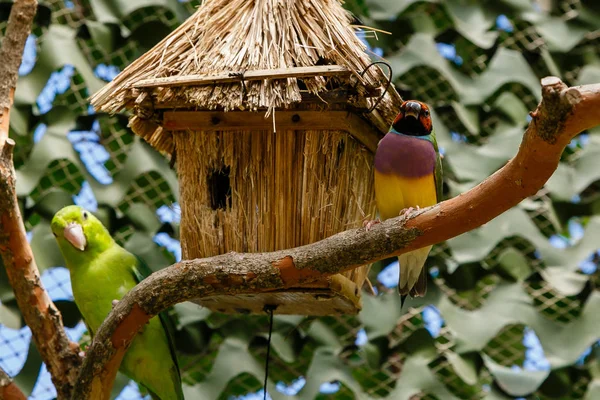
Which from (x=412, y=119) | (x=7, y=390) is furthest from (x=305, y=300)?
(x=7, y=390)

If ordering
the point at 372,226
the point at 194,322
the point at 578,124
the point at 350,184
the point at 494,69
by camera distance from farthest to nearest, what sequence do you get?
the point at 494,69 → the point at 194,322 → the point at 350,184 → the point at 372,226 → the point at 578,124

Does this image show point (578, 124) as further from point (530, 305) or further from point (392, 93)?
point (530, 305)

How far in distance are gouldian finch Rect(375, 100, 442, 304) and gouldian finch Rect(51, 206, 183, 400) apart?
1.01 metres

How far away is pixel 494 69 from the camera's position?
4160 millimetres

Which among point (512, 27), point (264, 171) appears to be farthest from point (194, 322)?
point (512, 27)

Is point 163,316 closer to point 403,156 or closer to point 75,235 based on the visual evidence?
point 75,235

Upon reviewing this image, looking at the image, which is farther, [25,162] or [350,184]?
[25,162]

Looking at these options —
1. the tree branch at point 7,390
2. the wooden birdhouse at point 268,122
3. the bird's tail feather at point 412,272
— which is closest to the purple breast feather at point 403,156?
the wooden birdhouse at point 268,122

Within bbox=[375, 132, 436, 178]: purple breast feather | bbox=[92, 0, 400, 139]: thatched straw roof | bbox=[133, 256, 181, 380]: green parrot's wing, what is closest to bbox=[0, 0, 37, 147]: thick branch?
bbox=[92, 0, 400, 139]: thatched straw roof

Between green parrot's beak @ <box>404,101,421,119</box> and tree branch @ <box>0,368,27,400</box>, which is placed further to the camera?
tree branch @ <box>0,368,27,400</box>

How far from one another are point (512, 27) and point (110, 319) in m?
2.94

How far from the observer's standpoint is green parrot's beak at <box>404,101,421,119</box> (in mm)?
2578

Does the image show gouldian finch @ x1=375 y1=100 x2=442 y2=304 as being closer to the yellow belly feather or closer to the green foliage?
the yellow belly feather

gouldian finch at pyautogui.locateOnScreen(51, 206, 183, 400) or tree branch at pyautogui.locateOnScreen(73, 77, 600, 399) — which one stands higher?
tree branch at pyautogui.locateOnScreen(73, 77, 600, 399)
